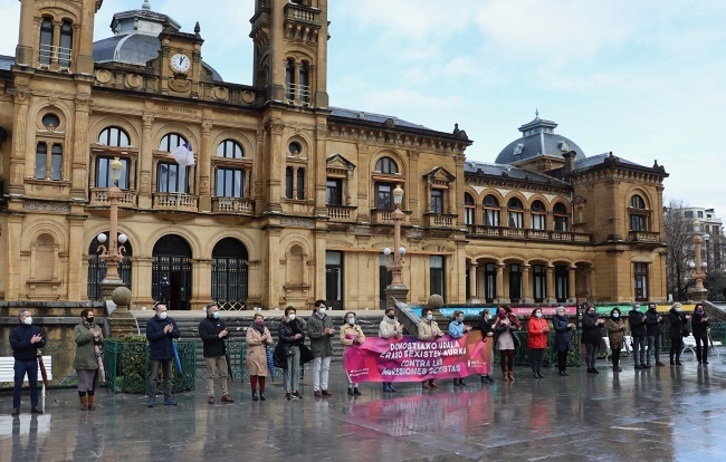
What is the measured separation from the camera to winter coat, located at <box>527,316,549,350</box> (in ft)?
63.9

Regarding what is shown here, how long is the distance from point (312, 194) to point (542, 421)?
2593 centimetres

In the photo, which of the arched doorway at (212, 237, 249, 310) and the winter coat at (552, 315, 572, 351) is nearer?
the winter coat at (552, 315, 572, 351)

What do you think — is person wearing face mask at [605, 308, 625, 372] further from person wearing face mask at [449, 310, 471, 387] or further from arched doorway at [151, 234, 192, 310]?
arched doorway at [151, 234, 192, 310]

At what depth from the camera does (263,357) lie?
49.3ft

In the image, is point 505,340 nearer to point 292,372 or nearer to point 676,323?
point 292,372

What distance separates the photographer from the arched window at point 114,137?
3362 cm

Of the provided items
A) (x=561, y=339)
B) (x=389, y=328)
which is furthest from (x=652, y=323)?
(x=389, y=328)

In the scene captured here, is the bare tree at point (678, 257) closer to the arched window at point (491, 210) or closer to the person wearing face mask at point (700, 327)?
the arched window at point (491, 210)

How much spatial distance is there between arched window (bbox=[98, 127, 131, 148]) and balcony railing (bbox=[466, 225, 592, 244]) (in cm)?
2354

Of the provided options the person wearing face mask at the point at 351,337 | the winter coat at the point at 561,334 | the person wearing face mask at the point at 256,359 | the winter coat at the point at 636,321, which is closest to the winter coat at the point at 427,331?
the person wearing face mask at the point at 351,337

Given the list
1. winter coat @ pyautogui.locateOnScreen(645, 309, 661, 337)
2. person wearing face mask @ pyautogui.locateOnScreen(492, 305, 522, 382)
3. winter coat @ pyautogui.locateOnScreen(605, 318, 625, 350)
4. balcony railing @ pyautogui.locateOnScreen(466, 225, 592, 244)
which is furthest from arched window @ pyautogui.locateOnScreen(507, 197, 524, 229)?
person wearing face mask @ pyautogui.locateOnScreen(492, 305, 522, 382)

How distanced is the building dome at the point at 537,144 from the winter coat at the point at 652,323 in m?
41.5

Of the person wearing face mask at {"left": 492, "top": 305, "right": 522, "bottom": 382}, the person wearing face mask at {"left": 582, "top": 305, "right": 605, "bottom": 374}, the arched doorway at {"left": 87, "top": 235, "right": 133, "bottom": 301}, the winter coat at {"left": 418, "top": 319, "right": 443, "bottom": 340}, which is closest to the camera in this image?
the winter coat at {"left": 418, "top": 319, "right": 443, "bottom": 340}

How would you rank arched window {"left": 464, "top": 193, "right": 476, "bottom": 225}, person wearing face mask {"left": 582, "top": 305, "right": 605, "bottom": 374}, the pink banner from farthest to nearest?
arched window {"left": 464, "top": 193, "right": 476, "bottom": 225} → person wearing face mask {"left": 582, "top": 305, "right": 605, "bottom": 374} → the pink banner
